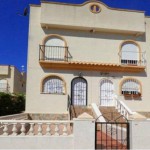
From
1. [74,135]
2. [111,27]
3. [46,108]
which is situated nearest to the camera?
[74,135]

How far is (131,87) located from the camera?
65.7 feet

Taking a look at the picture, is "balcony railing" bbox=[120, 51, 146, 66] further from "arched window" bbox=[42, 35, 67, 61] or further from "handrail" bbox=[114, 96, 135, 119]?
"arched window" bbox=[42, 35, 67, 61]

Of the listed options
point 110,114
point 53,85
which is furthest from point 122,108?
point 53,85

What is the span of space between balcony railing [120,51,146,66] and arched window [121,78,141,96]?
158 centimetres

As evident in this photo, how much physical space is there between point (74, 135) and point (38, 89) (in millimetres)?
10301

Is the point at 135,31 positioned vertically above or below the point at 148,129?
above

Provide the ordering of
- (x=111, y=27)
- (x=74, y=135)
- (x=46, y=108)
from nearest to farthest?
1. (x=74, y=135)
2. (x=46, y=108)
3. (x=111, y=27)

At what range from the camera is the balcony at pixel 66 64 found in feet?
61.7

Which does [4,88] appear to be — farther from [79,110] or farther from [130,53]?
[130,53]

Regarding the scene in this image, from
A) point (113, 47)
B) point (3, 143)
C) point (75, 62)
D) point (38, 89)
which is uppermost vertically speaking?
point (113, 47)

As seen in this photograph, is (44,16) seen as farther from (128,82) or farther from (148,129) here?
(148,129)

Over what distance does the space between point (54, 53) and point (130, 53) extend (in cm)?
683

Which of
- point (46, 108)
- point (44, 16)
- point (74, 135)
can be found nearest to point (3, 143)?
point (74, 135)

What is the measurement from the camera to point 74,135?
873 cm
